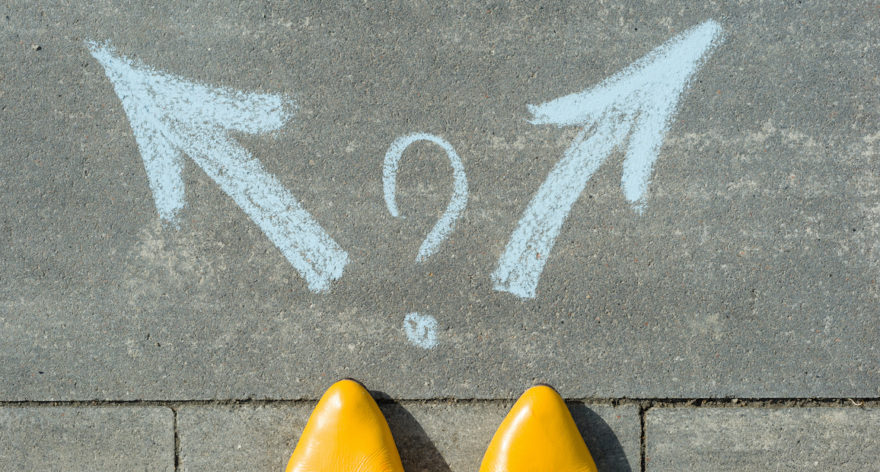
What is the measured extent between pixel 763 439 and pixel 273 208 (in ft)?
7.12

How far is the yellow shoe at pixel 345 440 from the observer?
195 cm

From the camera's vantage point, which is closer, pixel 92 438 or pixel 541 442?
pixel 541 442

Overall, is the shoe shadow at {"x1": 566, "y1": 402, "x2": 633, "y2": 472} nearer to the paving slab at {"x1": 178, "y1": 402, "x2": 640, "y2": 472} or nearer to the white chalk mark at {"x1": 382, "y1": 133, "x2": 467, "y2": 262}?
the paving slab at {"x1": 178, "y1": 402, "x2": 640, "y2": 472}

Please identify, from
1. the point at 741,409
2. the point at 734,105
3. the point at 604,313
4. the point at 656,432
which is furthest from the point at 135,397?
the point at 734,105

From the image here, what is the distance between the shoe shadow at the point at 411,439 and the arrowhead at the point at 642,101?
1.26 metres

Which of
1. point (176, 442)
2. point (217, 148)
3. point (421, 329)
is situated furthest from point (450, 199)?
point (176, 442)

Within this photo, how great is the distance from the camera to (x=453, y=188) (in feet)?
6.51

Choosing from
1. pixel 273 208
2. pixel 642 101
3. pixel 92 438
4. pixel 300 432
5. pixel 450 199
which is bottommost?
pixel 92 438

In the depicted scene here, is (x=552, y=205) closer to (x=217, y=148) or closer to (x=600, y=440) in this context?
(x=600, y=440)

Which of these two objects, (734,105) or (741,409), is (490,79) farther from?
(741,409)

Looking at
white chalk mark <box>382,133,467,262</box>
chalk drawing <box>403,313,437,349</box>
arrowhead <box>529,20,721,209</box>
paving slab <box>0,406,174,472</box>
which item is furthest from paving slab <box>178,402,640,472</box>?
arrowhead <box>529,20,721,209</box>

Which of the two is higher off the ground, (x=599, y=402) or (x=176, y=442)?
(x=599, y=402)

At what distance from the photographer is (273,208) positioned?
200 cm

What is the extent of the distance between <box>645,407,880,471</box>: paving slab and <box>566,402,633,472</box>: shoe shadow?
4.9 inches
